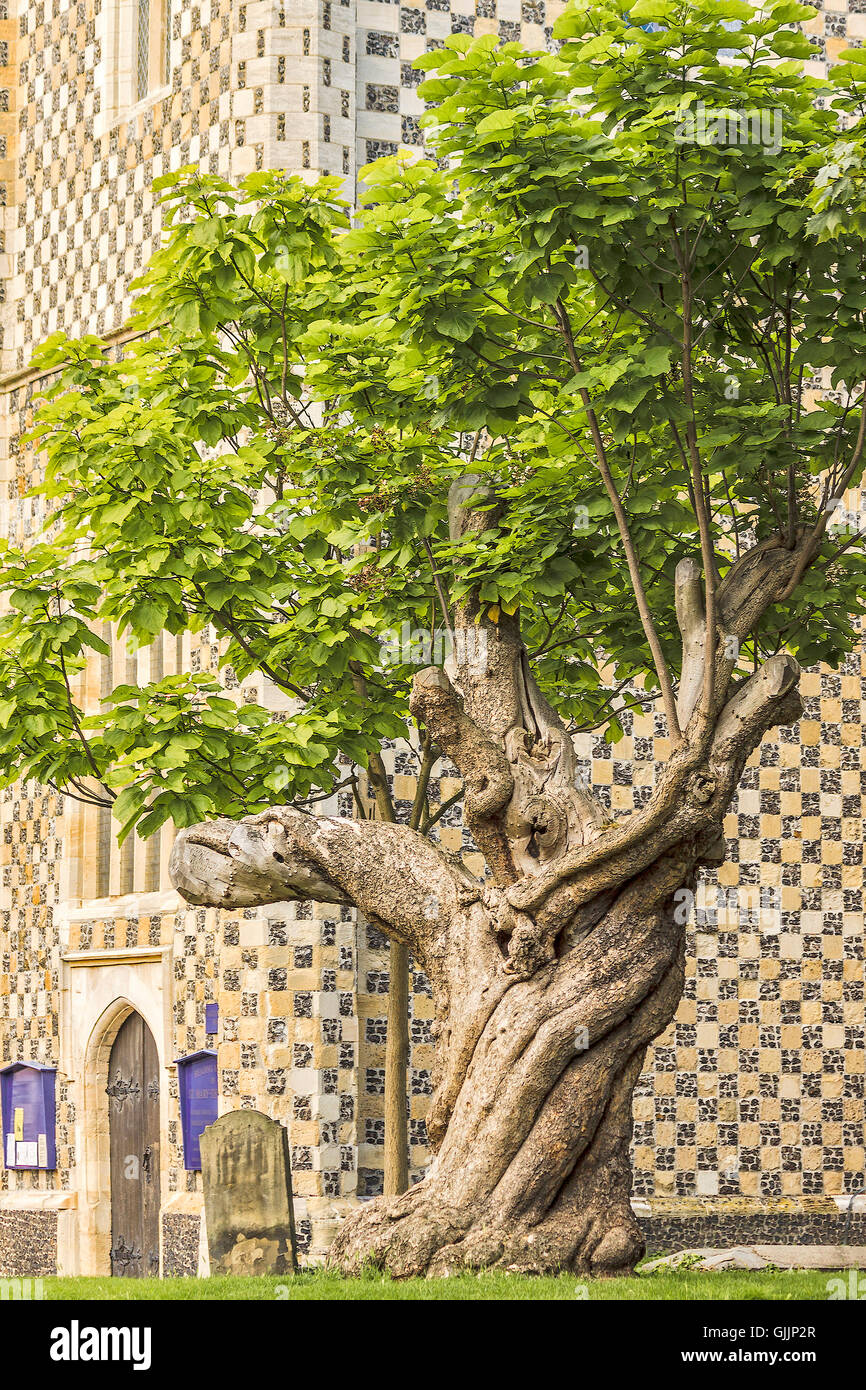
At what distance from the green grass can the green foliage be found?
9.74 feet

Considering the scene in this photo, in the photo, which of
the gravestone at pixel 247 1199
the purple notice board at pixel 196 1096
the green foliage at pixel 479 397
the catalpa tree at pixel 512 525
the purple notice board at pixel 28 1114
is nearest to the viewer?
the green foliage at pixel 479 397

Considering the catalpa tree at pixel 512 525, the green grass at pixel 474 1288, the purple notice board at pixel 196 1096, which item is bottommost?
the green grass at pixel 474 1288

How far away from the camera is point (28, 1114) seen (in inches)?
861

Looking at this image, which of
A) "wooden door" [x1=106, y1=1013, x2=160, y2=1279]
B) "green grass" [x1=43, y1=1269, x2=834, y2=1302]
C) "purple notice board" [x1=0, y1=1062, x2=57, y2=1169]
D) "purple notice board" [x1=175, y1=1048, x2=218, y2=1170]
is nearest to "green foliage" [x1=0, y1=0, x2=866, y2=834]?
"green grass" [x1=43, y1=1269, x2=834, y2=1302]

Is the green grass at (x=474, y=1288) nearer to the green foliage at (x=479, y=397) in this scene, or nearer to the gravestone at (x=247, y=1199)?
the gravestone at (x=247, y=1199)

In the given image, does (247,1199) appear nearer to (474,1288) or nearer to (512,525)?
(474,1288)

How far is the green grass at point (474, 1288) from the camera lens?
33.1ft

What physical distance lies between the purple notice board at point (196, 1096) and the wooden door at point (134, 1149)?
50.3 inches

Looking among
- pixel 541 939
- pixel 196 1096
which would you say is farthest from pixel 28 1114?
pixel 541 939

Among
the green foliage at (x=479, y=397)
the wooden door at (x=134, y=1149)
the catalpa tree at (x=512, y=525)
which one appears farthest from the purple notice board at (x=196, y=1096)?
the catalpa tree at (x=512, y=525)

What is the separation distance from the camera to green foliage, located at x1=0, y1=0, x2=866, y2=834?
9.91 meters

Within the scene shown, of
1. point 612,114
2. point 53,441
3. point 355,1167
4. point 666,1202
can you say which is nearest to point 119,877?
point 355,1167

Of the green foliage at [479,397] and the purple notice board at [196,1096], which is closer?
the green foliage at [479,397]

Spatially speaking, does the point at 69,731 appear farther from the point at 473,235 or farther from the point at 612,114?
the point at 612,114
